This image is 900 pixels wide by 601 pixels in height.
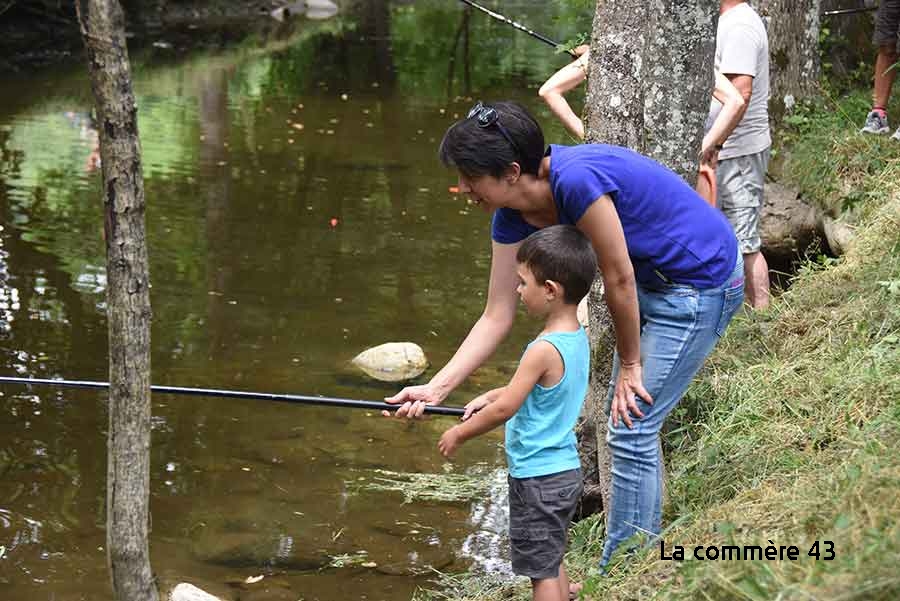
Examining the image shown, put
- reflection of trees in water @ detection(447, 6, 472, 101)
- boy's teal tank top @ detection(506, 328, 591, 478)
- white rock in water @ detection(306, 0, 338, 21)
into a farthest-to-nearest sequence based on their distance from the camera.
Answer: white rock in water @ detection(306, 0, 338, 21), reflection of trees in water @ detection(447, 6, 472, 101), boy's teal tank top @ detection(506, 328, 591, 478)

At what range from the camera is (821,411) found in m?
3.68

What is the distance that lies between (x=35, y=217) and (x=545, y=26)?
607 inches

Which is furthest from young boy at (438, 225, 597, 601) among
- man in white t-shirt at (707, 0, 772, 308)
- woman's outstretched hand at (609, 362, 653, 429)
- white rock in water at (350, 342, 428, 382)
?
white rock in water at (350, 342, 428, 382)

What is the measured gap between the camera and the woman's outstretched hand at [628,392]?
307cm

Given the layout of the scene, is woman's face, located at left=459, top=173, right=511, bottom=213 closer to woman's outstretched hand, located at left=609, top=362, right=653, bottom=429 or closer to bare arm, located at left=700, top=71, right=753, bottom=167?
woman's outstretched hand, located at left=609, top=362, right=653, bottom=429

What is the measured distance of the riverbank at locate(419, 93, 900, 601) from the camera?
8.26 ft

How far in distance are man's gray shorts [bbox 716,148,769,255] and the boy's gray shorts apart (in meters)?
2.74

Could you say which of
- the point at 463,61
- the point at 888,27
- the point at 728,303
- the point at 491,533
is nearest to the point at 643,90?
the point at 728,303

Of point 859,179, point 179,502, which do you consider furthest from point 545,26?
point 179,502

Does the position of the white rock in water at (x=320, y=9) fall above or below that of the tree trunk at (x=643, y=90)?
below

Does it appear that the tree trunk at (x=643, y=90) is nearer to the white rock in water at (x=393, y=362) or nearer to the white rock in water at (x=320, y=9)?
the white rock in water at (x=393, y=362)

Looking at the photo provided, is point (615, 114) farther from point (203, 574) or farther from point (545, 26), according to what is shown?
point (545, 26)

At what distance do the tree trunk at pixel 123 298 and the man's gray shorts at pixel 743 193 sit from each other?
3.07 metres

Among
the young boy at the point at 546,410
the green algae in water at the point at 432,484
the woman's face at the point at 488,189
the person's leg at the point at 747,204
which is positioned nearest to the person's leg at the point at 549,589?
the young boy at the point at 546,410
